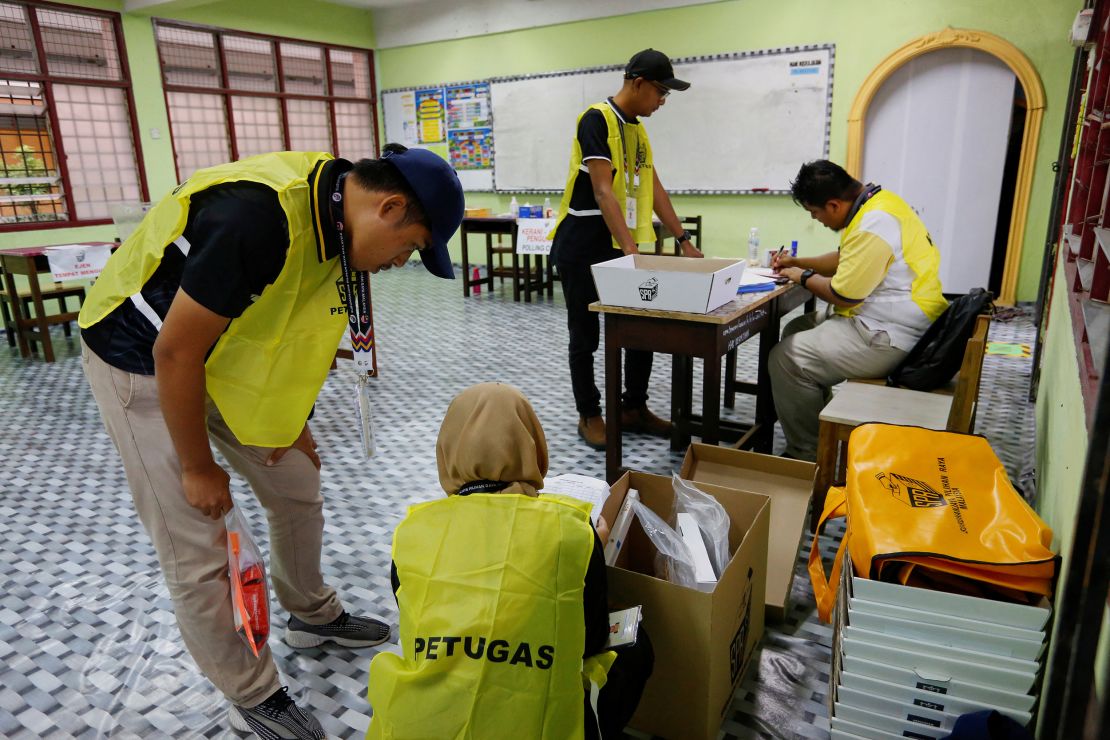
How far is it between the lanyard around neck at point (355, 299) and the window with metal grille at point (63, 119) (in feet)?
18.9

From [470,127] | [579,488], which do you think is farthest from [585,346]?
[470,127]

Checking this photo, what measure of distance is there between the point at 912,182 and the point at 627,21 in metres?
2.96

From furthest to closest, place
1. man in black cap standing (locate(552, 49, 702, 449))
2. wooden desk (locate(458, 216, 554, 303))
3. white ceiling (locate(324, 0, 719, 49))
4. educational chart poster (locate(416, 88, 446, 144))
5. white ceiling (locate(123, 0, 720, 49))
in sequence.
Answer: educational chart poster (locate(416, 88, 446, 144)) → white ceiling (locate(324, 0, 719, 49)) → white ceiling (locate(123, 0, 720, 49)) → wooden desk (locate(458, 216, 554, 303)) → man in black cap standing (locate(552, 49, 702, 449))

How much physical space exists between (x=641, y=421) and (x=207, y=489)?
211 cm

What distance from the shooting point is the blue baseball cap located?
1.19 meters

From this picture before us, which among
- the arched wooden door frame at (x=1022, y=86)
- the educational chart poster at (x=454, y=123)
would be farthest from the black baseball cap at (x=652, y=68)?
the educational chart poster at (x=454, y=123)

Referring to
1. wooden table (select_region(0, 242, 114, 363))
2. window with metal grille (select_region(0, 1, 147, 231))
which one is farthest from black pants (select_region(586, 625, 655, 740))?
window with metal grille (select_region(0, 1, 147, 231))

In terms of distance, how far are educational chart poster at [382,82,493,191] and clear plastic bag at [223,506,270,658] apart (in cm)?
688

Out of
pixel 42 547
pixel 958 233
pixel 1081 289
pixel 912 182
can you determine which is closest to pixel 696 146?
pixel 912 182

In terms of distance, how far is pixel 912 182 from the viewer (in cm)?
568

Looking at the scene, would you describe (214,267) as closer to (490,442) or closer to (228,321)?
(228,321)

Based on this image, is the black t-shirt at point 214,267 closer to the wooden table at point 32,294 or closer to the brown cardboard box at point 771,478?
the brown cardboard box at point 771,478

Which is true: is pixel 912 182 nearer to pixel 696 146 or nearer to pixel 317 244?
pixel 696 146

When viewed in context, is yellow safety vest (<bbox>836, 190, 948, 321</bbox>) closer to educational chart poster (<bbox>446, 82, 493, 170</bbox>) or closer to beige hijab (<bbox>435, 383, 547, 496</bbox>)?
beige hijab (<bbox>435, 383, 547, 496</bbox>)
